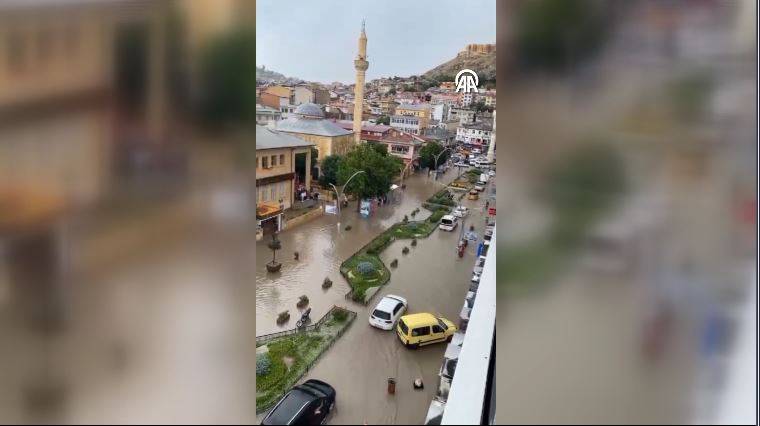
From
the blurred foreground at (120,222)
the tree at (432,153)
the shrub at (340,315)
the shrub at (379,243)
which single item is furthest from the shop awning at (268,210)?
the tree at (432,153)

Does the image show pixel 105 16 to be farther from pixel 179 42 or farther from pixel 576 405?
pixel 576 405

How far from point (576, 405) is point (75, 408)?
3.31 ft

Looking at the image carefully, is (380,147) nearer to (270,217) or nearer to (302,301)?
(270,217)

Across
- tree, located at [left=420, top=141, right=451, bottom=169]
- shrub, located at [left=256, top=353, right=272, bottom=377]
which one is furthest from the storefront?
tree, located at [left=420, top=141, right=451, bottom=169]

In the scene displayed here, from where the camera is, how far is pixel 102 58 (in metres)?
0.87

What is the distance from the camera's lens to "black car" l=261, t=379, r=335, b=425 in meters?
0.93

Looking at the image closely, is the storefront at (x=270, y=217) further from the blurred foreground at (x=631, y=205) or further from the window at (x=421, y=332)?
the blurred foreground at (x=631, y=205)

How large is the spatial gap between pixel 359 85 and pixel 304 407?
274 centimetres

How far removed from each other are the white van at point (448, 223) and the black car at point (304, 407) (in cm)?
282

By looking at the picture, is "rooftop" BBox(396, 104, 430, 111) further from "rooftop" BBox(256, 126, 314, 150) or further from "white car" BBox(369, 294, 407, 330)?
"white car" BBox(369, 294, 407, 330)

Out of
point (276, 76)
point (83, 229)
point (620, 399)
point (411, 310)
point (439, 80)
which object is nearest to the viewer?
point (620, 399)

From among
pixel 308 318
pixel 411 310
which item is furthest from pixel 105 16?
pixel 411 310

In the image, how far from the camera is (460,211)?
3.88 m

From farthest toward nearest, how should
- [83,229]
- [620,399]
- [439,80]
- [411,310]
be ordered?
[439,80] → [411,310] → [83,229] → [620,399]
